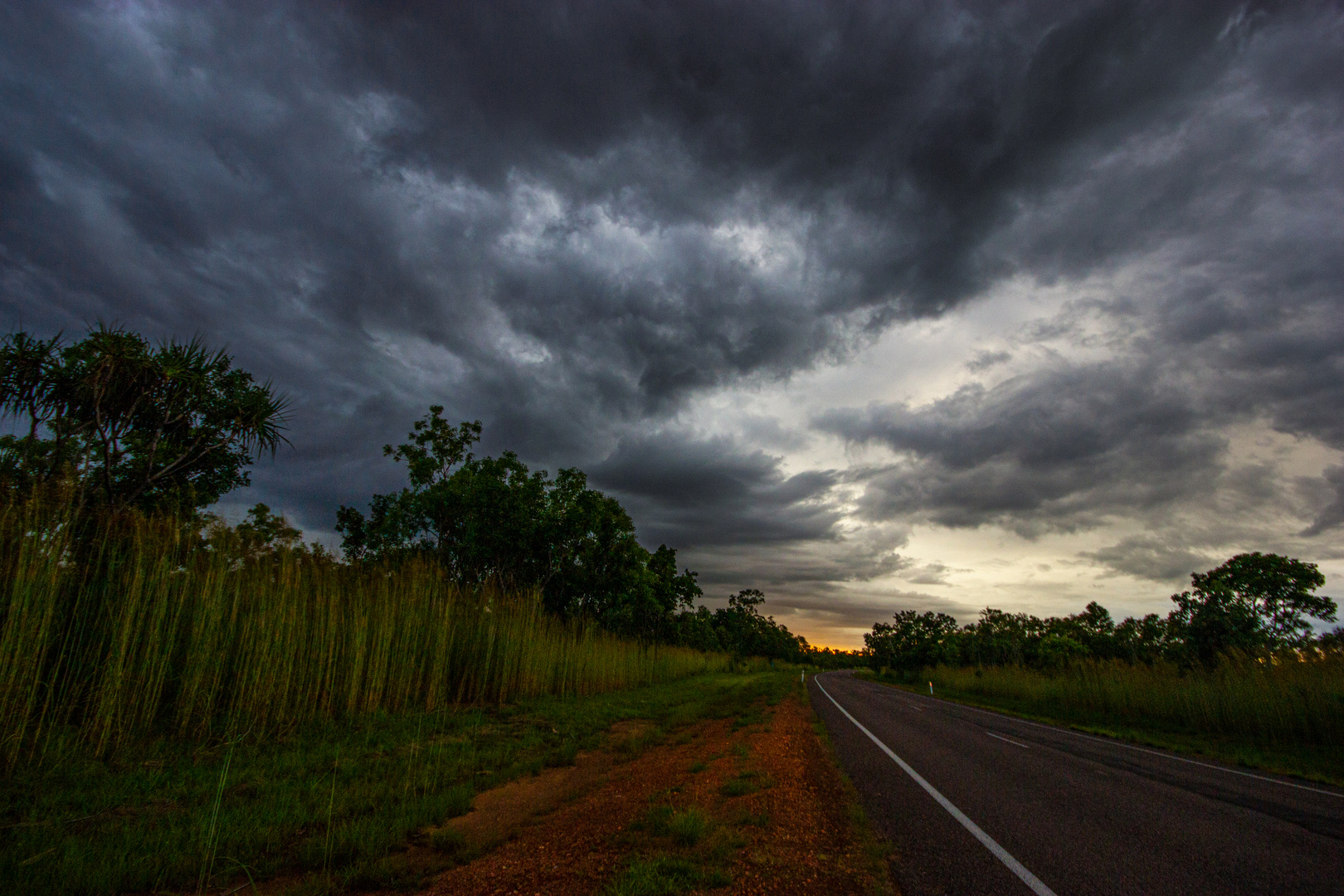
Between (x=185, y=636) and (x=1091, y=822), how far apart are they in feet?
36.0

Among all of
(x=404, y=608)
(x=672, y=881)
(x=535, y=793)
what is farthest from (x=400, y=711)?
(x=672, y=881)

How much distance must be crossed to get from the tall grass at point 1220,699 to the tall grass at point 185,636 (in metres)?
19.1

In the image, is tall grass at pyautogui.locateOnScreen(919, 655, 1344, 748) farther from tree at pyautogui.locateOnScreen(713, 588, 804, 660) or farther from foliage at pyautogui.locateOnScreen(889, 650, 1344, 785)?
tree at pyautogui.locateOnScreen(713, 588, 804, 660)

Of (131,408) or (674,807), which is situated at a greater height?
(131,408)

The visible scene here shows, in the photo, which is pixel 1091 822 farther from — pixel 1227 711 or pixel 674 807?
pixel 1227 711

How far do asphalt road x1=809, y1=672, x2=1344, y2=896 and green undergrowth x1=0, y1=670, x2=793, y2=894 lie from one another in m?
2.31

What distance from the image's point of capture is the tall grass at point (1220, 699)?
1255 cm

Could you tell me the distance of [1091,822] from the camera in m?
5.79

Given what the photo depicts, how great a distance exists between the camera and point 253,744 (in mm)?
7449

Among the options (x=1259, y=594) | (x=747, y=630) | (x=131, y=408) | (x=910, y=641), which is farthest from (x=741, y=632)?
(x=131, y=408)

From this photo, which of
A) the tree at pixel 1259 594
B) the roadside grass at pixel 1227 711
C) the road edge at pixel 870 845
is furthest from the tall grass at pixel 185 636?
the tree at pixel 1259 594

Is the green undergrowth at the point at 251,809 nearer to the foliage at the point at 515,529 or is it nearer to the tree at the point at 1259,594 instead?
the foliage at the point at 515,529

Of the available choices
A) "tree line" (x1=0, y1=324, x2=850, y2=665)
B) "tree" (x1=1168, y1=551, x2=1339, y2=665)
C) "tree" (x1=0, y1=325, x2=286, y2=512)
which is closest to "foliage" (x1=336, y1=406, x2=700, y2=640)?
"tree line" (x1=0, y1=324, x2=850, y2=665)

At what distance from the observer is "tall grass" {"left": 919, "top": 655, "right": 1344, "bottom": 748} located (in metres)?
12.5
